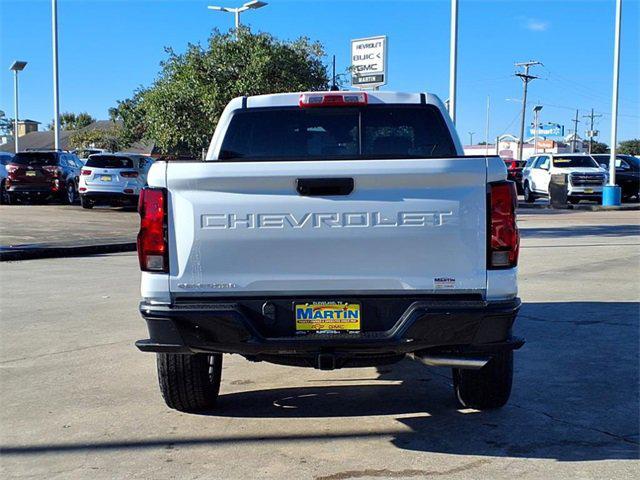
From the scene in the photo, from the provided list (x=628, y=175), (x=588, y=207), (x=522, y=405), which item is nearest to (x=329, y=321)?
(x=522, y=405)

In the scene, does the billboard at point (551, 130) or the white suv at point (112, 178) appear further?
the billboard at point (551, 130)

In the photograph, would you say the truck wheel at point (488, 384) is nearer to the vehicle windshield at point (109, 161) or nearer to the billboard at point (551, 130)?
the vehicle windshield at point (109, 161)

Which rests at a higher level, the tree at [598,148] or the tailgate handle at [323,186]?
the tree at [598,148]

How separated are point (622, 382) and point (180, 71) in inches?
596

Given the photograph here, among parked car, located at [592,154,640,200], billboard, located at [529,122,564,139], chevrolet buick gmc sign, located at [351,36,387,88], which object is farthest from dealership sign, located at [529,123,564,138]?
chevrolet buick gmc sign, located at [351,36,387,88]

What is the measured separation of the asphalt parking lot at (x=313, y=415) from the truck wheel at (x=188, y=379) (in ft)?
0.38

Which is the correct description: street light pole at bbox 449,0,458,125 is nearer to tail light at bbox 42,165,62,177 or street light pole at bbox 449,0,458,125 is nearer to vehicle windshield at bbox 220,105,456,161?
tail light at bbox 42,165,62,177

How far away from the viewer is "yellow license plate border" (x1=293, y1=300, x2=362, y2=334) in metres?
4.45

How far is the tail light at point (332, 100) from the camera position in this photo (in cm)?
567

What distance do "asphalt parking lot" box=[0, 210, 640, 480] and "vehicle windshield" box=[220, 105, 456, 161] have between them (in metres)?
1.80

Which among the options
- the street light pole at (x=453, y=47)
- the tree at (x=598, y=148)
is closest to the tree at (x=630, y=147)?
the tree at (x=598, y=148)

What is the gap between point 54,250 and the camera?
46.9 ft

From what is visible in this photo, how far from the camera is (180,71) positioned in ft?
62.7

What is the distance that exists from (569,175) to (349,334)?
88.5ft
